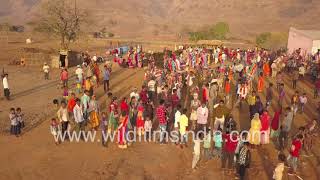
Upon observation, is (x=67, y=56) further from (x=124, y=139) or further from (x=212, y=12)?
(x=212, y=12)

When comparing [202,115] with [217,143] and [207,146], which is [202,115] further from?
[217,143]

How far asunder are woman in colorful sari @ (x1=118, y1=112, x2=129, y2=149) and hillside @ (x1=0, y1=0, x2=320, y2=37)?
201 ft

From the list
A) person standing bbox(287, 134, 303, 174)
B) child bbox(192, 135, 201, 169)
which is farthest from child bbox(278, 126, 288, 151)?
child bbox(192, 135, 201, 169)

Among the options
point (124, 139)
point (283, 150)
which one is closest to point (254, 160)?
point (283, 150)

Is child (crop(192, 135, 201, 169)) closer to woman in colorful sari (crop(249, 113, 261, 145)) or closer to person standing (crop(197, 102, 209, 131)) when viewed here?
person standing (crop(197, 102, 209, 131))

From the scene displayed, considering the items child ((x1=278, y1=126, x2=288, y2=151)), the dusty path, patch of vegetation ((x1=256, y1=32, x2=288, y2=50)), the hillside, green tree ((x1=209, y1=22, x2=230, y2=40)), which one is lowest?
the dusty path

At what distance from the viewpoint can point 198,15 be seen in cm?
11062

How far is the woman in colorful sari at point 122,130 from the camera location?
40.4 feet

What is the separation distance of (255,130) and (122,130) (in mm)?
4286

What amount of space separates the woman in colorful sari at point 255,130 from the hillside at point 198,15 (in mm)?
61479

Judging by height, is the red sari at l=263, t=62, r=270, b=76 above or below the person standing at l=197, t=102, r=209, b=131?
above

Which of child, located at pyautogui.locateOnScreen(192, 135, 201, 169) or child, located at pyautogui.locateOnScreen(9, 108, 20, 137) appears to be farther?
child, located at pyautogui.locateOnScreen(9, 108, 20, 137)

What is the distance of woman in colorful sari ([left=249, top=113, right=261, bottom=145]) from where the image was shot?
12469 millimetres

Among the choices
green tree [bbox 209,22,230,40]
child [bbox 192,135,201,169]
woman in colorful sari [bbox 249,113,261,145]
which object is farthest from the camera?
green tree [bbox 209,22,230,40]
